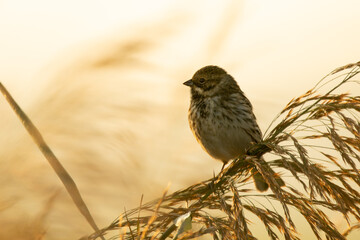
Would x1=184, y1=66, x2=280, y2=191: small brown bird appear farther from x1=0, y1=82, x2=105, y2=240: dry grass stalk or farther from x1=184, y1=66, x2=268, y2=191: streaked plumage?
x1=0, y1=82, x2=105, y2=240: dry grass stalk

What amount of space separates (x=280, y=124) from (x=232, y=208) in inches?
16.2

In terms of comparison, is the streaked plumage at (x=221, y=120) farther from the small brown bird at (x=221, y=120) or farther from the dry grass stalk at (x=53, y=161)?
the dry grass stalk at (x=53, y=161)

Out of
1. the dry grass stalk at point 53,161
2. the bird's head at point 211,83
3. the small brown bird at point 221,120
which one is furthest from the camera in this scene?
the bird's head at point 211,83

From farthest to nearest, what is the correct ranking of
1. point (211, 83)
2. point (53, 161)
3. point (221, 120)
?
point (211, 83) → point (221, 120) → point (53, 161)

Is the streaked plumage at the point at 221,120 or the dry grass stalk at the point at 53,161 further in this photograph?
the streaked plumage at the point at 221,120

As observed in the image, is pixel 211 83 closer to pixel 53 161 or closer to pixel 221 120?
pixel 221 120

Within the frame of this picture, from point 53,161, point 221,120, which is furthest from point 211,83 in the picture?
point 53,161

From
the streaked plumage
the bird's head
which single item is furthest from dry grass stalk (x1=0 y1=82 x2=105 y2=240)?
the bird's head

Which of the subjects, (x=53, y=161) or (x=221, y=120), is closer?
(x=53, y=161)

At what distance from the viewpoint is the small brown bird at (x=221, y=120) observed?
3.98 m

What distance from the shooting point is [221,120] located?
13.1 feet

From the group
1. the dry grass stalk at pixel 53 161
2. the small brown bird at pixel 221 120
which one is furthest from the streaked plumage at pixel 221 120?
the dry grass stalk at pixel 53 161

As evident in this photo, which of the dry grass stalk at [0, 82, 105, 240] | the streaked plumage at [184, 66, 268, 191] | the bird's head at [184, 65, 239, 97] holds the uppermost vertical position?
the bird's head at [184, 65, 239, 97]

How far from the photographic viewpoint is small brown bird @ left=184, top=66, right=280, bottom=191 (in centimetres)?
398
